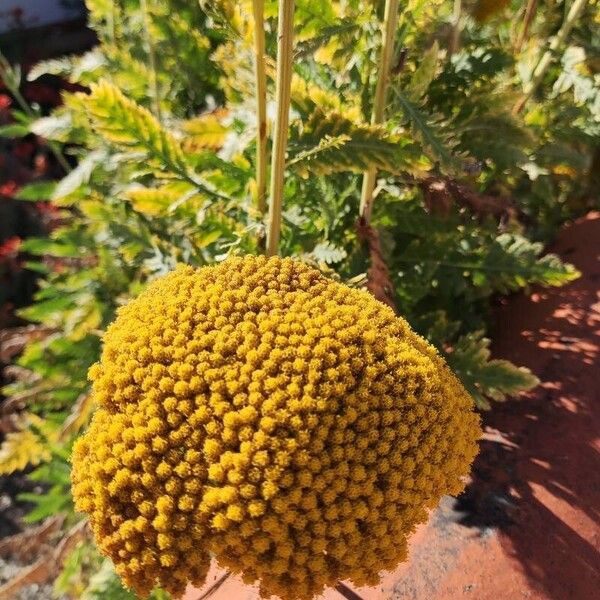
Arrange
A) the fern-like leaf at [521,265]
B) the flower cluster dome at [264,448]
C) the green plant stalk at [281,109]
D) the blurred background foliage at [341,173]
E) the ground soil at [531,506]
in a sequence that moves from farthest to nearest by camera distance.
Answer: the fern-like leaf at [521,265] → the blurred background foliage at [341,173] → the ground soil at [531,506] → the green plant stalk at [281,109] → the flower cluster dome at [264,448]

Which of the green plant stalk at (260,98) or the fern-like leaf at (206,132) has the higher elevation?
the green plant stalk at (260,98)

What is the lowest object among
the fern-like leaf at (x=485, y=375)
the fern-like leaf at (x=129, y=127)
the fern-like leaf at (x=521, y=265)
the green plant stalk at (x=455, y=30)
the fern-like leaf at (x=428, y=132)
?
the fern-like leaf at (x=485, y=375)

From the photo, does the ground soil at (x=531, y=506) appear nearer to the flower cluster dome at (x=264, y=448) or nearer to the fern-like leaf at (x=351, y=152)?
the flower cluster dome at (x=264, y=448)

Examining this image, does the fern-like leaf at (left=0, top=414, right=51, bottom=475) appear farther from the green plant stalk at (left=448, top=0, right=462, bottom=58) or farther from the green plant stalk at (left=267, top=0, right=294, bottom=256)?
the green plant stalk at (left=448, top=0, right=462, bottom=58)

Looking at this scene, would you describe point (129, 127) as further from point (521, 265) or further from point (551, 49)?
point (551, 49)

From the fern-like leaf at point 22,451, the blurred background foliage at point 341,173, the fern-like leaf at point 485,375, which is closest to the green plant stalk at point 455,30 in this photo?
the blurred background foliage at point 341,173

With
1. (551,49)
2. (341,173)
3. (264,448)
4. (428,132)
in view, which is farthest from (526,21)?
(264,448)
